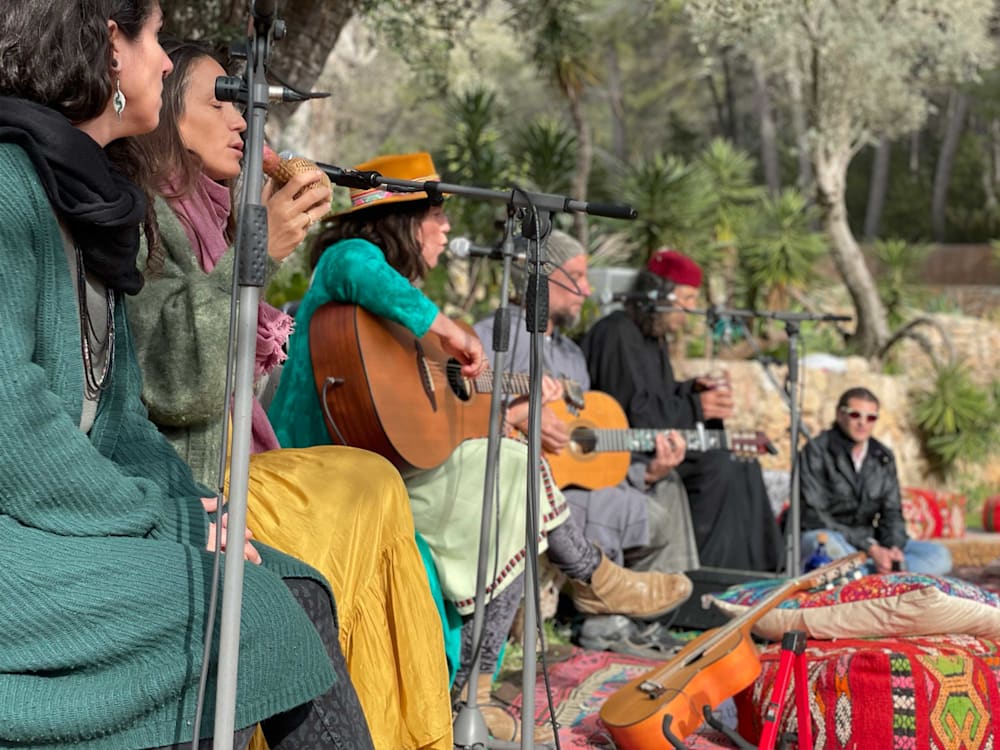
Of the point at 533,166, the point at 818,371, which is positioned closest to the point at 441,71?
the point at 533,166

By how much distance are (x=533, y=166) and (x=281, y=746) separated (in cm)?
1172

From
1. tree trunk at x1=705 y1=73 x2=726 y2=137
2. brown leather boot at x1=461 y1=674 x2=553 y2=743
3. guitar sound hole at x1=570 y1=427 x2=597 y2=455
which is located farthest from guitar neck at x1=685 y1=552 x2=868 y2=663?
tree trunk at x1=705 y1=73 x2=726 y2=137

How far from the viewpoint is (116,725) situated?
192 cm

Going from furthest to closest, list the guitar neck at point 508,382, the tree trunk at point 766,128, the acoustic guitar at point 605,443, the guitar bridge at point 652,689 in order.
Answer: the tree trunk at point 766,128
the acoustic guitar at point 605,443
the guitar neck at point 508,382
the guitar bridge at point 652,689

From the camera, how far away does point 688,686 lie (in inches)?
147

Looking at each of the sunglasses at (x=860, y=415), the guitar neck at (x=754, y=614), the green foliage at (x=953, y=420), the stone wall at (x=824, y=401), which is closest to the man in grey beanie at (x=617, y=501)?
the sunglasses at (x=860, y=415)

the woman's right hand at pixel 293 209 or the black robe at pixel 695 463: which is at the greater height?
the woman's right hand at pixel 293 209

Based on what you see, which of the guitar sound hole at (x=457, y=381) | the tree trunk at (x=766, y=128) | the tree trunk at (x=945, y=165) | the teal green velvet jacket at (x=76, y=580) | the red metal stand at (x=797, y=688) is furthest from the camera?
the tree trunk at (x=945, y=165)

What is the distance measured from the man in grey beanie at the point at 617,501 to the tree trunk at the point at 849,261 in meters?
9.10

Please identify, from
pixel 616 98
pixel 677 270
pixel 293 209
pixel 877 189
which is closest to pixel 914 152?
pixel 877 189

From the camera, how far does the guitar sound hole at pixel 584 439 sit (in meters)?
5.53

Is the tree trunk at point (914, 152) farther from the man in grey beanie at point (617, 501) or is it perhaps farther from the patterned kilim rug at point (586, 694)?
the patterned kilim rug at point (586, 694)

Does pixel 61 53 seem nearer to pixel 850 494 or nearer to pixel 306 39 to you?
pixel 306 39

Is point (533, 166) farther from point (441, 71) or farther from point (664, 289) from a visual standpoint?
point (664, 289)
